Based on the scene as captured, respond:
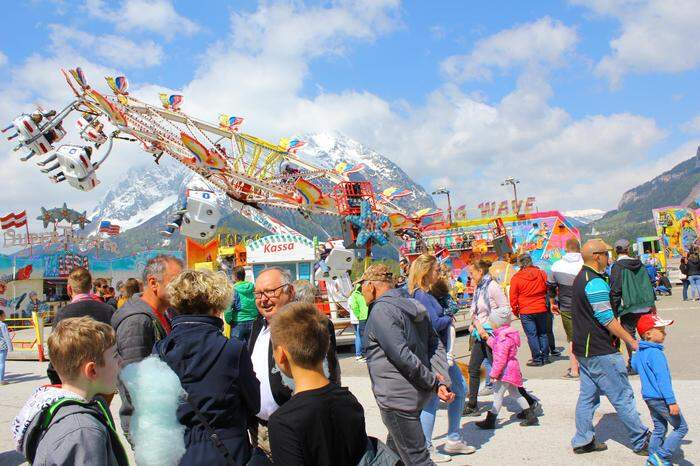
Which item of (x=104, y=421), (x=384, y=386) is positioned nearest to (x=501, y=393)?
(x=384, y=386)

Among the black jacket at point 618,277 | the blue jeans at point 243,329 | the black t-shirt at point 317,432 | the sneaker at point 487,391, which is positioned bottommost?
the sneaker at point 487,391

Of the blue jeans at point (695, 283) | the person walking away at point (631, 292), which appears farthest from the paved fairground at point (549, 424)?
the blue jeans at point (695, 283)

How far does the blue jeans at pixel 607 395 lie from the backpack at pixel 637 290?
56.1 inches

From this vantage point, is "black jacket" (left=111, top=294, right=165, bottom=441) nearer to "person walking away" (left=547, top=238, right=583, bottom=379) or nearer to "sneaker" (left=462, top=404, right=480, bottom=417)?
"sneaker" (left=462, top=404, right=480, bottom=417)

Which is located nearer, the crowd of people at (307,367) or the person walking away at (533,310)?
the crowd of people at (307,367)

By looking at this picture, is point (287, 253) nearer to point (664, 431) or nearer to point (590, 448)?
point (590, 448)

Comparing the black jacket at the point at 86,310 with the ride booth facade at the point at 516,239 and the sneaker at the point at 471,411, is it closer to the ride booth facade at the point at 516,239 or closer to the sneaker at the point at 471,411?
the sneaker at the point at 471,411

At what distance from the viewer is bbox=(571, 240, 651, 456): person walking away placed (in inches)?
172

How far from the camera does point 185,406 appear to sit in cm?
239

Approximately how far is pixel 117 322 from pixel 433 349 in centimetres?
220

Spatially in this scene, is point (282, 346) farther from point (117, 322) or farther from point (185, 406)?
point (117, 322)

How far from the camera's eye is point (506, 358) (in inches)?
216

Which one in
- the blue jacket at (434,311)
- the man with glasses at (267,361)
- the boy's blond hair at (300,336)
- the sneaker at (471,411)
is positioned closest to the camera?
the boy's blond hair at (300,336)

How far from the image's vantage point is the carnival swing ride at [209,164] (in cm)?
1580
